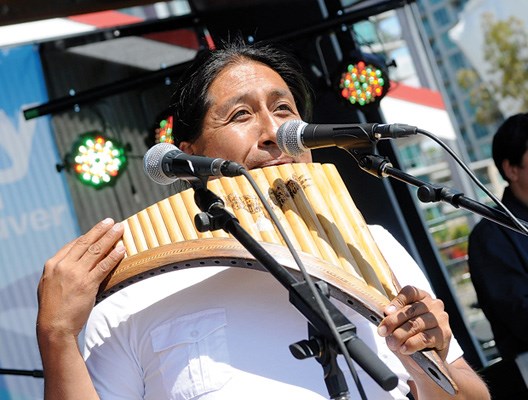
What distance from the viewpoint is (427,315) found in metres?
1.75

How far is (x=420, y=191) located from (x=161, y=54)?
4070 millimetres

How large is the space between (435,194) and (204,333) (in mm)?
673

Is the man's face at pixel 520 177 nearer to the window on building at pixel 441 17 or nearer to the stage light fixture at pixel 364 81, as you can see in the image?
the stage light fixture at pixel 364 81

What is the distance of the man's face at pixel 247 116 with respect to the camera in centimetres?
221

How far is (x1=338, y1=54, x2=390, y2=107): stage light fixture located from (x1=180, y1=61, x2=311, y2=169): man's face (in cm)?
271

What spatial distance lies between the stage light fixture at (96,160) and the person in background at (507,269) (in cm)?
235

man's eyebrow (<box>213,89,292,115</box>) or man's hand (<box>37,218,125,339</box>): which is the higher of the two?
man's eyebrow (<box>213,89,292,115</box>)

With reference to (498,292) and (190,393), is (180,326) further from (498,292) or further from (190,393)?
(498,292)

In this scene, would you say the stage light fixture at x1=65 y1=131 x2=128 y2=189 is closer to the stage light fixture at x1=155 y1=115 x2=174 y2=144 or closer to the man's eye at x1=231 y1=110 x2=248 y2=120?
the stage light fixture at x1=155 y1=115 x2=174 y2=144

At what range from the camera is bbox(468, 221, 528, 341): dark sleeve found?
3715 millimetres

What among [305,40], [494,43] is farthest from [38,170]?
[494,43]

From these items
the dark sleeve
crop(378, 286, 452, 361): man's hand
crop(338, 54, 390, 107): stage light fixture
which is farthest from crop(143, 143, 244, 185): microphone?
crop(338, 54, 390, 107): stage light fixture

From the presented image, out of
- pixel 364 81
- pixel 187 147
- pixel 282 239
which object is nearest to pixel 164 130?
pixel 364 81

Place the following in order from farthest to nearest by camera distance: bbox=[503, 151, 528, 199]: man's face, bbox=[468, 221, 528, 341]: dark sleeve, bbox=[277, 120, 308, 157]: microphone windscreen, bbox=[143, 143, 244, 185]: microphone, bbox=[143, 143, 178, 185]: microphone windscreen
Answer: bbox=[503, 151, 528, 199]: man's face → bbox=[468, 221, 528, 341]: dark sleeve → bbox=[277, 120, 308, 157]: microphone windscreen → bbox=[143, 143, 178, 185]: microphone windscreen → bbox=[143, 143, 244, 185]: microphone
